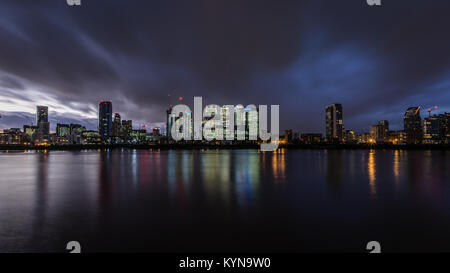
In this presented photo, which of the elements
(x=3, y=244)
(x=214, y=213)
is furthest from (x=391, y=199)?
(x=3, y=244)

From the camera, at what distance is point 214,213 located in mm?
11305

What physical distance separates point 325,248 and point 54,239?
9620mm

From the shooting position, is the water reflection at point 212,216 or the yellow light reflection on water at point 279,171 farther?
the yellow light reflection on water at point 279,171

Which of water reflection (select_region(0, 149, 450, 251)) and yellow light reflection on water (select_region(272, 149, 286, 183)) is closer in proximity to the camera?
water reflection (select_region(0, 149, 450, 251))

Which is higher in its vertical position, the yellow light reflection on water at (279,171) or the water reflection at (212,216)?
the water reflection at (212,216)

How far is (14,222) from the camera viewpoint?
10023 millimetres

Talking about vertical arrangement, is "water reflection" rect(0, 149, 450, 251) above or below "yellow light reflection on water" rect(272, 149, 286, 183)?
above

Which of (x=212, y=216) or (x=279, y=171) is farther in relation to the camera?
(x=279, y=171)

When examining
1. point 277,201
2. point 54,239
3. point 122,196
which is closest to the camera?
point 54,239

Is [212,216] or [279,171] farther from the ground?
[212,216]
